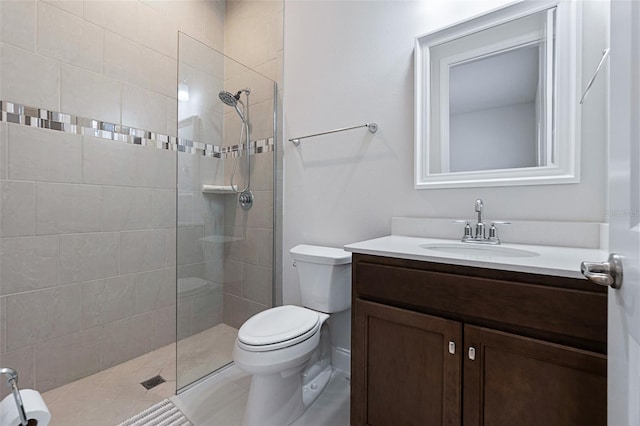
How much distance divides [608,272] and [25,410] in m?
1.31

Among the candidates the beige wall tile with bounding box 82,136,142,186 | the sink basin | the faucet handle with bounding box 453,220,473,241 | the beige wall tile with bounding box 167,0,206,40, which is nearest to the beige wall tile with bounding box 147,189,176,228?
the beige wall tile with bounding box 82,136,142,186

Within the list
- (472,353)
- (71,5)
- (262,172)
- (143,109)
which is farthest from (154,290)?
(472,353)

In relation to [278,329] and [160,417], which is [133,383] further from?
[278,329]

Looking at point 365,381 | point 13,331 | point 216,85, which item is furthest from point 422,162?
point 13,331

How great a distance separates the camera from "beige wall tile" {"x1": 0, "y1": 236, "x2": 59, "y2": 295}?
4.92 ft

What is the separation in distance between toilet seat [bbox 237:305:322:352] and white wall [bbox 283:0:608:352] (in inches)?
18.7

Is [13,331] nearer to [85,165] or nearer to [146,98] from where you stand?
[85,165]

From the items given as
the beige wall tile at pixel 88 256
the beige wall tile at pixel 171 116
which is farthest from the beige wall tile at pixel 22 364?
the beige wall tile at pixel 171 116

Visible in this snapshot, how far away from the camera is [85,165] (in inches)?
69.7

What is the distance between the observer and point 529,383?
874 millimetres

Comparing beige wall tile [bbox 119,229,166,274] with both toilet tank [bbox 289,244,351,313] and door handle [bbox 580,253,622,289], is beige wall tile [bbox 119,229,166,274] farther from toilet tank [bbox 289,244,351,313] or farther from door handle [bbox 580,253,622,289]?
door handle [bbox 580,253,622,289]

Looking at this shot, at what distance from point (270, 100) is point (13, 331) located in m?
1.97

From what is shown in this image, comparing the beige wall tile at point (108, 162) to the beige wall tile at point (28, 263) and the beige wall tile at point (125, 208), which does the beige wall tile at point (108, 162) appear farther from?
the beige wall tile at point (28, 263)

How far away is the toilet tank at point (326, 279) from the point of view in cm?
163
